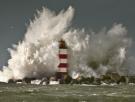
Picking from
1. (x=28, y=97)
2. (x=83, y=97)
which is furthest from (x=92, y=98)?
(x=28, y=97)

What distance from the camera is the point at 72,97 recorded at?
120875mm

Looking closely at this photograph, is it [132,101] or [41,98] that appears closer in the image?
[132,101]

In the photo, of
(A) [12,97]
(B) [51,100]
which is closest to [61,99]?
(B) [51,100]

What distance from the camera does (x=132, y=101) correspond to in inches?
4368

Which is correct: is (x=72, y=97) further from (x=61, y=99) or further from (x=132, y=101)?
(x=132, y=101)

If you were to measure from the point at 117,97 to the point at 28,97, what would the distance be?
17108 millimetres

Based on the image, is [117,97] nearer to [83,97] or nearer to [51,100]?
[83,97]

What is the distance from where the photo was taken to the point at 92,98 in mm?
118312

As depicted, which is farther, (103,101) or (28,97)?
(28,97)

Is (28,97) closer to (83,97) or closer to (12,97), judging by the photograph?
(12,97)

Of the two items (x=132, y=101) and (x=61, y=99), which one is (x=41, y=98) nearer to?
(x=61, y=99)

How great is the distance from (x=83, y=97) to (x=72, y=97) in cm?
211

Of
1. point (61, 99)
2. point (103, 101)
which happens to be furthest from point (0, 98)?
point (103, 101)

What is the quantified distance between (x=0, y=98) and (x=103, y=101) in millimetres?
19646
